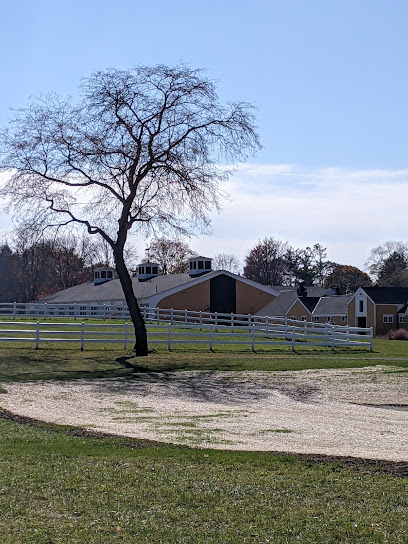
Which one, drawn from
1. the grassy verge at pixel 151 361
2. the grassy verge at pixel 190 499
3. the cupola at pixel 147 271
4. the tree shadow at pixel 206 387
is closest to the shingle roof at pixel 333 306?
the cupola at pixel 147 271

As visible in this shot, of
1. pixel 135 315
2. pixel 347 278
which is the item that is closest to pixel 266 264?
pixel 347 278

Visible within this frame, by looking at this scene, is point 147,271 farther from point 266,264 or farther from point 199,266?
point 266,264

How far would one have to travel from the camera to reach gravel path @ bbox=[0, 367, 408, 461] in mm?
11461

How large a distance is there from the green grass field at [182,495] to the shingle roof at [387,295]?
6244 centimetres

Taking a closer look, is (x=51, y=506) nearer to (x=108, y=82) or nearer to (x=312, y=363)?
(x=312, y=363)

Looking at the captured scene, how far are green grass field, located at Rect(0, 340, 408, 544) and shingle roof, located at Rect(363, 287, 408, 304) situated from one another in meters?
62.4

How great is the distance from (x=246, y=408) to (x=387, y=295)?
57.9 metres

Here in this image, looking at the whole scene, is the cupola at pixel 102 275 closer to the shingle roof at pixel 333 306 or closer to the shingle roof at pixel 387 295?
the shingle roof at pixel 333 306

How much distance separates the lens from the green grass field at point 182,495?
20.9 ft

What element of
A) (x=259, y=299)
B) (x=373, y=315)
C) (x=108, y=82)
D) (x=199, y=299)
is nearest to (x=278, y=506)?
(x=108, y=82)

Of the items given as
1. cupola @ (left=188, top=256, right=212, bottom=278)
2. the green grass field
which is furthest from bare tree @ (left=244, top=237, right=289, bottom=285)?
the green grass field

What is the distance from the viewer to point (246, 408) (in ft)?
54.0

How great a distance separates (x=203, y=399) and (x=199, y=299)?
40.9 metres

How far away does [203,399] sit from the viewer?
727 inches
